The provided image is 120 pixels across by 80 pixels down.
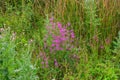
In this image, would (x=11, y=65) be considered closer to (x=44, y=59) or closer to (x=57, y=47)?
(x=44, y=59)

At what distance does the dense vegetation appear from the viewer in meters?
2.99

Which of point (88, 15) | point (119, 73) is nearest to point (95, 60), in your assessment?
point (119, 73)

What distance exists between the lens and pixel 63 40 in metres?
3.45

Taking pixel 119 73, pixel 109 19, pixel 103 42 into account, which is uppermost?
pixel 109 19

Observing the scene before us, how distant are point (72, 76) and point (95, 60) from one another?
0.46 meters

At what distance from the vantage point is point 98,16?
13.4ft

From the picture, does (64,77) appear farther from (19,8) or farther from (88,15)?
(19,8)

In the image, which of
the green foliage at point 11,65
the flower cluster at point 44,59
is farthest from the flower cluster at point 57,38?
the green foliage at point 11,65

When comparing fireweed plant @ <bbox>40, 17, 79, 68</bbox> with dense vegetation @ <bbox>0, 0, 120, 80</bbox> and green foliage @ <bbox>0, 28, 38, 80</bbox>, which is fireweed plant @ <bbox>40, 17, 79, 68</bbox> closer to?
dense vegetation @ <bbox>0, 0, 120, 80</bbox>

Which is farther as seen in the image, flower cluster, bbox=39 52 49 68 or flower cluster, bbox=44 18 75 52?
flower cluster, bbox=44 18 75 52

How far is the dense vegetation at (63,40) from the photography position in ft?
9.81

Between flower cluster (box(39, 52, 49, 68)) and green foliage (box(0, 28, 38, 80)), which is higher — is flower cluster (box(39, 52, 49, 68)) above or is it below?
below

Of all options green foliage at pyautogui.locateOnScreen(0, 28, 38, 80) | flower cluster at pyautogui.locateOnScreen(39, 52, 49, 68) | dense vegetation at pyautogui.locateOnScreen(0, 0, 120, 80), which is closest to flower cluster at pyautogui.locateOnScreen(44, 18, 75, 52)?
dense vegetation at pyautogui.locateOnScreen(0, 0, 120, 80)

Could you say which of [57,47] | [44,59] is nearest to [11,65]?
[44,59]
